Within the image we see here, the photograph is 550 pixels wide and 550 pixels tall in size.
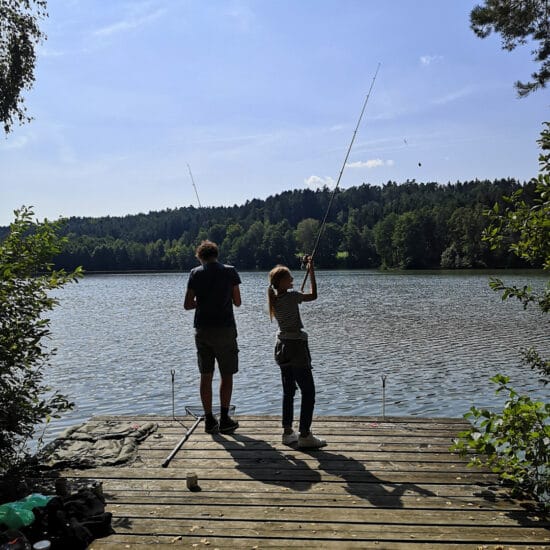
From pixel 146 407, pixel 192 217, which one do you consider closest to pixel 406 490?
pixel 146 407

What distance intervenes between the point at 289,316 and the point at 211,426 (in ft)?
5.66

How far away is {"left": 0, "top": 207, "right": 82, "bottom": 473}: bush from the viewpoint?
450 cm

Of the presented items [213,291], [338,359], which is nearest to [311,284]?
[213,291]

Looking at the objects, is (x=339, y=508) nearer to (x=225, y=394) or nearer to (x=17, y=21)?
(x=225, y=394)

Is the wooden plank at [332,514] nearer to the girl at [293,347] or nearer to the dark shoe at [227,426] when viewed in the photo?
the girl at [293,347]

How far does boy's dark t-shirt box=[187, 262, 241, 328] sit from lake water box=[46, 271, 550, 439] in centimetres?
587

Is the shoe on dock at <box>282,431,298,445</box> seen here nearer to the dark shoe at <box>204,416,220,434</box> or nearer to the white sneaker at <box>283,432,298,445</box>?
the white sneaker at <box>283,432,298,445</box>

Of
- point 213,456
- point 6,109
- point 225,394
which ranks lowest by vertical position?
point 213,456

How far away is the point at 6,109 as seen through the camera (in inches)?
461

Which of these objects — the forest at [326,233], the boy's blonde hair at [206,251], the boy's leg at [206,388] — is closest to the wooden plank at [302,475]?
the boy's leg at [206,388]

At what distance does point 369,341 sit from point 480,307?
12.8 metres

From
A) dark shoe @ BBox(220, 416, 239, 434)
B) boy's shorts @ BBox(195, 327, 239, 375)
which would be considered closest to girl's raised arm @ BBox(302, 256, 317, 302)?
boy's shorts @ BBox(195, 327, 239, 375)

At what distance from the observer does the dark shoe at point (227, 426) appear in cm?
627

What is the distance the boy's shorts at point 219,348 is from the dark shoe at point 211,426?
0.64m
